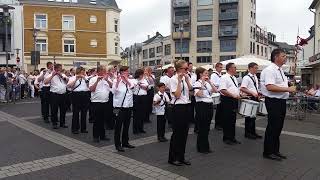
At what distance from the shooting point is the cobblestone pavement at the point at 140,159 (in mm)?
6719

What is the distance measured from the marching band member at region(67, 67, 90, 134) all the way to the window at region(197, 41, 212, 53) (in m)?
67.7

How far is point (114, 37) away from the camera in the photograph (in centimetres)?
6062

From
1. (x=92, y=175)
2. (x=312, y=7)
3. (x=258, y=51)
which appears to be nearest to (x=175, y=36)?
(x=258, y=51)

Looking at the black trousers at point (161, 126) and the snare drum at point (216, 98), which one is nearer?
the black trousers at point (161, 126)

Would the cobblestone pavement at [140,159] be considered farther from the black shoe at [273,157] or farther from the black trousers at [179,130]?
the black trousers at [179,130]

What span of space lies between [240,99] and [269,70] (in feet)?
5.73

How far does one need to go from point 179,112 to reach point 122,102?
5.74 feet

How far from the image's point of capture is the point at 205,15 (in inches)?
3071

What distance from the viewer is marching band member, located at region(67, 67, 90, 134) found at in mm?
10727

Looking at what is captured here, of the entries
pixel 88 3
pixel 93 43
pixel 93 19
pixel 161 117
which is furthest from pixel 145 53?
pixel 161 117

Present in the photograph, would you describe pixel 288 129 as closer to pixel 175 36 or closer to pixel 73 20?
pixel 73 20

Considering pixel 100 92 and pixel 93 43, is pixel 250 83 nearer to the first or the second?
pixel 100 92

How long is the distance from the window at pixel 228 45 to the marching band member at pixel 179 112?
228 ft

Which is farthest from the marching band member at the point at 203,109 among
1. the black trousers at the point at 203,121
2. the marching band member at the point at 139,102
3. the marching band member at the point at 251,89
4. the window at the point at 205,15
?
the window at the point at 205,15
